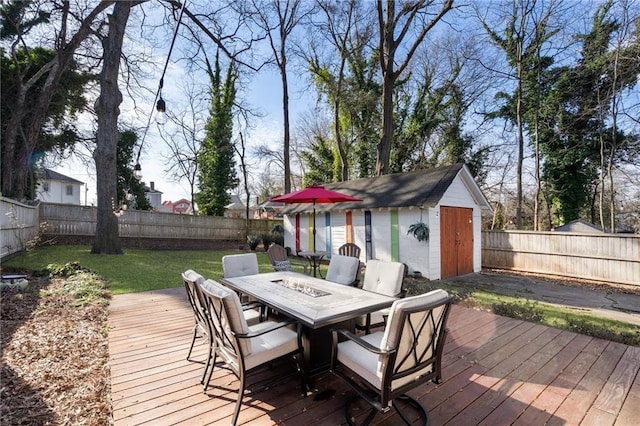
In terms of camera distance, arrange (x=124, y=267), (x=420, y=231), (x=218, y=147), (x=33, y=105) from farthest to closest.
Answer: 1. (x=218, y=147)
2. (x=33, y=105)
3. (x=420, y=231)
4. (x=124, y=267)

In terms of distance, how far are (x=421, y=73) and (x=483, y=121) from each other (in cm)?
465

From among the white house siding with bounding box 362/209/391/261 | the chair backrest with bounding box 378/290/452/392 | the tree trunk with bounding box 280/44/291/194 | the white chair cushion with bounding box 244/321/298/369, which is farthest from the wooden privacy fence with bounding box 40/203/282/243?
the chair backrest with bounding box 378/290/452/392

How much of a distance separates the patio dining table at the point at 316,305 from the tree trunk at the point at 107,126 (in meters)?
8.60

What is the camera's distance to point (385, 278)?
3.78 metres

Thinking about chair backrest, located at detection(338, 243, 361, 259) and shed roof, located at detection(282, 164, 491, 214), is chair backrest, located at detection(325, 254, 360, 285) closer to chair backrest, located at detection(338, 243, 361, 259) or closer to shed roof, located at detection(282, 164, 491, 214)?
chair backrest, located at detection(338, 243, 361, 259)

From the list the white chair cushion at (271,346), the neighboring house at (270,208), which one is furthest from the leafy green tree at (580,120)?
the white chair cushion at (271,346)

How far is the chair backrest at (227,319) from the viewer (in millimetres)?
2199

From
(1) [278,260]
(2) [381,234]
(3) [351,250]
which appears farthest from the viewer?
(2) [381,234]

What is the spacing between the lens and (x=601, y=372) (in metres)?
3.01

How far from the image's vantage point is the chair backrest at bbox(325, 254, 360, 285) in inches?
170

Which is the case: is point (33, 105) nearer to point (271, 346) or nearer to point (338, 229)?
point (338, 229)

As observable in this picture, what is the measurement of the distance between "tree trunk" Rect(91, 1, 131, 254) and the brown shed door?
10.7 metres

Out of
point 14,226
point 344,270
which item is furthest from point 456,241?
point 14,226

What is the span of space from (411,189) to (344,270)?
5.92 metres
